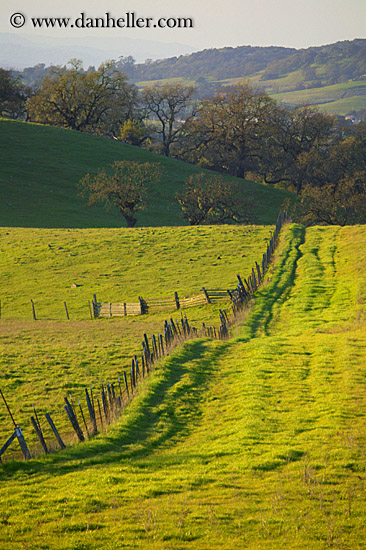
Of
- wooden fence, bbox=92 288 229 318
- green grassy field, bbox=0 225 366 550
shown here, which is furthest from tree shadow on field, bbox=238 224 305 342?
green grassy field, bbox=0 225 366 550

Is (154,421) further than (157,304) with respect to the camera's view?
No

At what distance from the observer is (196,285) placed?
38.1 meters

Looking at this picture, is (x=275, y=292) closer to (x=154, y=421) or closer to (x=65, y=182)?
(x=154, y=421)

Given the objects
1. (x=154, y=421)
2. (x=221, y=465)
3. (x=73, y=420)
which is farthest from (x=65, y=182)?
(x=221, y=465)

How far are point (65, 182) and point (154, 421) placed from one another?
66811 mm

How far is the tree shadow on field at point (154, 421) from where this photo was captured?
42.9 feet

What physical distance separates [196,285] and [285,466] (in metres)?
26.1

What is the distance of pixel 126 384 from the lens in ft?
57.0

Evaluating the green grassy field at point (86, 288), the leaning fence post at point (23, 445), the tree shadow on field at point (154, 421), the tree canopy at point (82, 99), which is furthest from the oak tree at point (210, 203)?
the leaning fence post at point (23, 445)

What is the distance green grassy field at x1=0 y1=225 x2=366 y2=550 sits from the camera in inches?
372

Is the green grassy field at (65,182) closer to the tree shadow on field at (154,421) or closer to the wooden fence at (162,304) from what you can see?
the wooden fence at (162,304)

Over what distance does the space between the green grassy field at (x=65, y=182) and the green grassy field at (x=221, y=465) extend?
46738 millimetres

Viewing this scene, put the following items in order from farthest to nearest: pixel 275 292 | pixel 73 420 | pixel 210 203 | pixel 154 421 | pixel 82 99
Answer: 1. pixel 82 99
2. pixel 210 203
3. pixel 275 292
4. pixel 154 421
5. pixel 73 420

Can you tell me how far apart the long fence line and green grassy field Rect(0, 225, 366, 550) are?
0.53 meters
